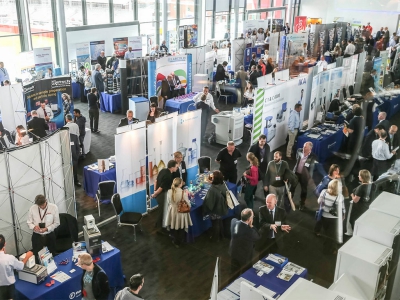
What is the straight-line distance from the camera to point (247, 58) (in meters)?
17.9

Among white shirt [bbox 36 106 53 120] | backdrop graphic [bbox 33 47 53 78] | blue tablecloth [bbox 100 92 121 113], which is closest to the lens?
white shirt [bbox 36 106 53 120]

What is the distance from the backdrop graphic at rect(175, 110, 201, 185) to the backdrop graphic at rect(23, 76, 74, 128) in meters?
3.99

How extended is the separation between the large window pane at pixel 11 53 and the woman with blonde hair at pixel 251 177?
10148mm

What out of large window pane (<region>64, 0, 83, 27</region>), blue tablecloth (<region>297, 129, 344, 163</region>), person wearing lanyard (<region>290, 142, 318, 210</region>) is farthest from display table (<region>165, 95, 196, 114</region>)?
large window pane (<region>64, 0, 83, 27</region>)

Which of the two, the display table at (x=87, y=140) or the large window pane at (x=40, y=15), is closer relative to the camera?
the display table at (x=87, y=140)

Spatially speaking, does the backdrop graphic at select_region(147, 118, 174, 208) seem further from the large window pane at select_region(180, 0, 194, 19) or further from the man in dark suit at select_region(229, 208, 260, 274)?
the large window pane at select_region(180, 0, 194, 19)

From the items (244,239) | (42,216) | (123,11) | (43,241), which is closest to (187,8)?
(123,11)

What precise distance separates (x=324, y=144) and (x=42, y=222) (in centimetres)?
622

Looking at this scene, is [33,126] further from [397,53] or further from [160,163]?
[397,53]

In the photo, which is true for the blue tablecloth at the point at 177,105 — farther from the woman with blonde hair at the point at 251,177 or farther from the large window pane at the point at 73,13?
the large window pane at the point at 73,13

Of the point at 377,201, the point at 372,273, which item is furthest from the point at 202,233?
the point at 372,273

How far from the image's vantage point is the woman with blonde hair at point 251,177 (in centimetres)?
700

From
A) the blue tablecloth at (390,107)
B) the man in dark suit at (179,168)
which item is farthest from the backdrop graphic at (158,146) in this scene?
the blue tablecloth at (390,107)

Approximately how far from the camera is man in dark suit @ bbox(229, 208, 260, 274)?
5.21 metres
